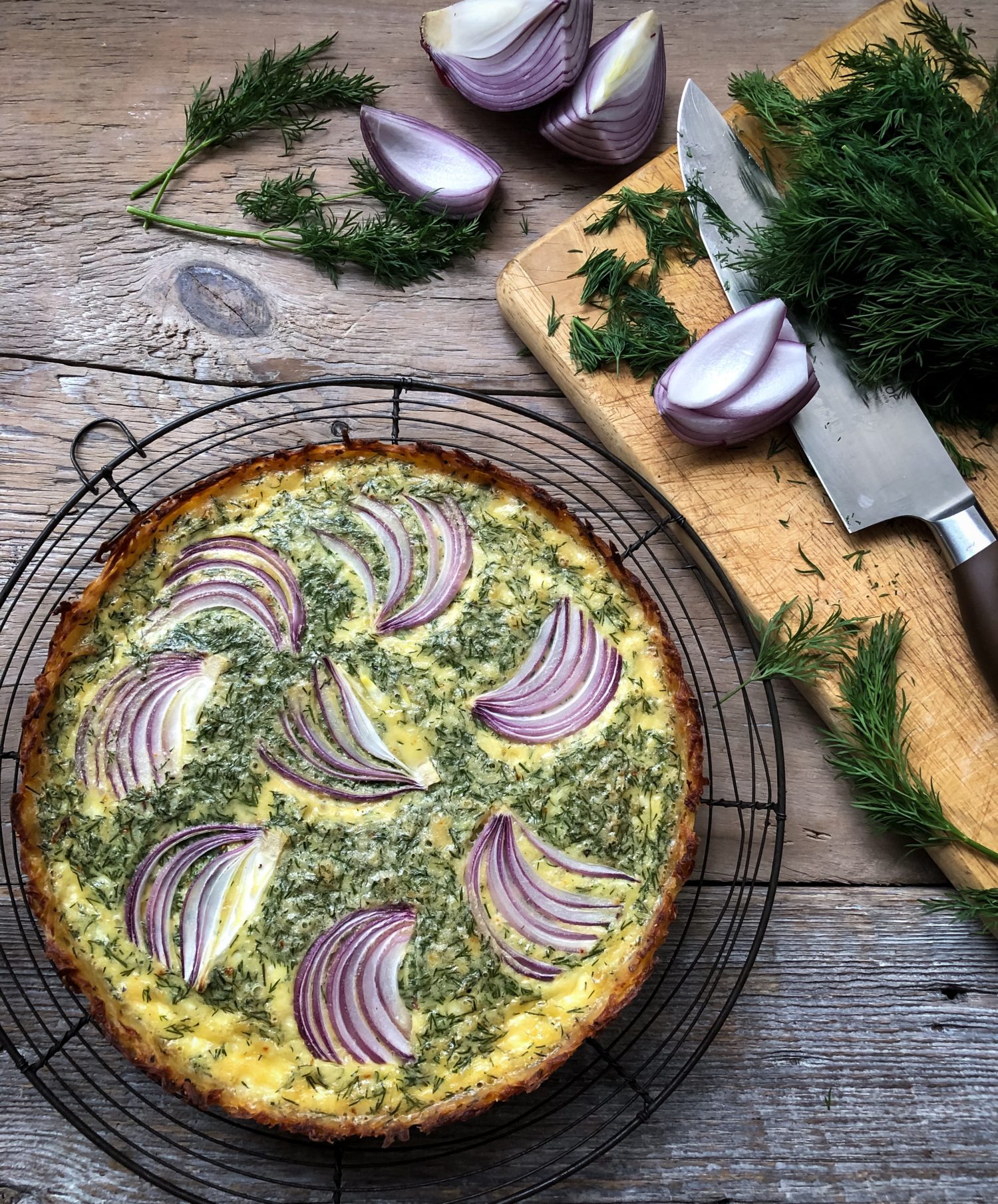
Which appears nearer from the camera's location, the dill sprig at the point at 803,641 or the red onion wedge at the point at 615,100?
the dill sprig at the point at 803,641

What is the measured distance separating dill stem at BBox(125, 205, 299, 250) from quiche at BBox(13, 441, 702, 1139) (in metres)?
0.98

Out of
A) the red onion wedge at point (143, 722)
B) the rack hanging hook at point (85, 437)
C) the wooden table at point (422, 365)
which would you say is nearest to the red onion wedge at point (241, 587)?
the red onion wedge at point (143, 722)

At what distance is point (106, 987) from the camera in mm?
2621

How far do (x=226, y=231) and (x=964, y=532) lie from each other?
9.01ft

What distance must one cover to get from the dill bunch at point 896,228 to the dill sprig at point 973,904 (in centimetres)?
157

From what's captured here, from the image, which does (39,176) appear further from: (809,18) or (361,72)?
(809,18)

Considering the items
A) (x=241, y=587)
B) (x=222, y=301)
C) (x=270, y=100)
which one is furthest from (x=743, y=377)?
(x=270, y=100)

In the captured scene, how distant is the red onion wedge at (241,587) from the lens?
9.30ft

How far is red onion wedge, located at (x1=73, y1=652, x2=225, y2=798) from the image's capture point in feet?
8.89

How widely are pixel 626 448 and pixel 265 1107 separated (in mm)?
2286

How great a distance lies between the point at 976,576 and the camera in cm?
307

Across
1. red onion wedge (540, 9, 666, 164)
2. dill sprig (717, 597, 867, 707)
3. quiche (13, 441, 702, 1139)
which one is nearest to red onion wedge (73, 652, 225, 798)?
quiche (13, 441, 702, 1139)

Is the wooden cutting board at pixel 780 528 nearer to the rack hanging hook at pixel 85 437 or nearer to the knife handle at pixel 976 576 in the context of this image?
the knife handle at pixel 976 576

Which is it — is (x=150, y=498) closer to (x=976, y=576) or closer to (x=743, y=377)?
(x=743, y=377)
